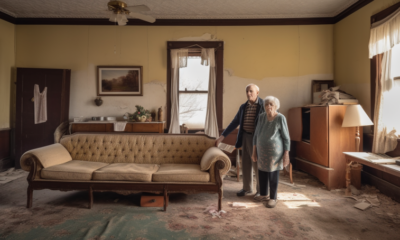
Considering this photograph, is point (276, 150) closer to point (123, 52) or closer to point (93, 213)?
point (93, 213)

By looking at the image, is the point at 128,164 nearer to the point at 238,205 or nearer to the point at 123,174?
the point at 123,174

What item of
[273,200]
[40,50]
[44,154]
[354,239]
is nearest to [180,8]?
[40,50]

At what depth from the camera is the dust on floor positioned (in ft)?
8.46

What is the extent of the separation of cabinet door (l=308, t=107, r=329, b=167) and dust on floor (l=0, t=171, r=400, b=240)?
0.74m

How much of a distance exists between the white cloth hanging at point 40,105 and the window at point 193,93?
3096 millimetres

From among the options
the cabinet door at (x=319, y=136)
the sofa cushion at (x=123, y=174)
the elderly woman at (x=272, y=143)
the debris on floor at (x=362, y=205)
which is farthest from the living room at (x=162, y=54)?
the debris on floor at (x=362, y=205)

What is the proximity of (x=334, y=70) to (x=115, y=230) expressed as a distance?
564cm

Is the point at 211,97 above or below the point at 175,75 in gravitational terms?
below

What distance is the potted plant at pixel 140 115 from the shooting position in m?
5.57

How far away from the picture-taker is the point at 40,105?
5652 millimetres

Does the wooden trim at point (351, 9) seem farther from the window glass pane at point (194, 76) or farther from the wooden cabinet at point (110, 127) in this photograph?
the wooden cabinet at point (110, 127)

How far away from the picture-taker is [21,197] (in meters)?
3.67

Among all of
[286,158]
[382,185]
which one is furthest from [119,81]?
[382,185]

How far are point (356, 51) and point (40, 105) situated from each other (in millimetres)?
6867
